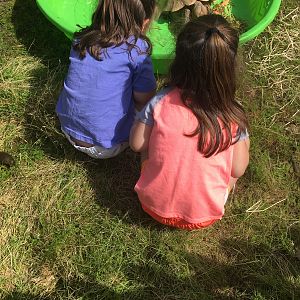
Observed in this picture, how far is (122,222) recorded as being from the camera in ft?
7.57

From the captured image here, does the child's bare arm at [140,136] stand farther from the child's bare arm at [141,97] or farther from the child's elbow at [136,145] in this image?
the child's bare arm at [141,97]

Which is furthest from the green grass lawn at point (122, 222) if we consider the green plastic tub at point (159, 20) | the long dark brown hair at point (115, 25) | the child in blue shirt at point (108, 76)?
the long dark brown hair at point (115, 25)

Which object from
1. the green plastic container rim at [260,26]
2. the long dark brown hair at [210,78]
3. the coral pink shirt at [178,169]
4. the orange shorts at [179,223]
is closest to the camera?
the long dark brown hair at [210,78]

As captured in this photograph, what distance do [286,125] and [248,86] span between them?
0.31m

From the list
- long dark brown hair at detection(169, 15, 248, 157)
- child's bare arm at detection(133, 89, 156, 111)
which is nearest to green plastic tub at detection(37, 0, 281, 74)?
child's bare arm at detection(133, 89, 156, 111)

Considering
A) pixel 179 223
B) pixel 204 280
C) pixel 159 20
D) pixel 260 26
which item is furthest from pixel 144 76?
pixel 159 20

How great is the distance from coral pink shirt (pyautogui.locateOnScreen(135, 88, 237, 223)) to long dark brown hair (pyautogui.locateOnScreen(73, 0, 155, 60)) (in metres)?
0.35

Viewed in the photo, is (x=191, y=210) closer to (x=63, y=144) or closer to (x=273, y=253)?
(x=273, y=253)

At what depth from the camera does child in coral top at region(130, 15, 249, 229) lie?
5.72ft

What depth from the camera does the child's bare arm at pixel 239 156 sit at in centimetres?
198

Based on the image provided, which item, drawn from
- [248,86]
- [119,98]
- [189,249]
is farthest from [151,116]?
[248,86]

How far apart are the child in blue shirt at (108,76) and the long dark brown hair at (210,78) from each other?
12.4 inches

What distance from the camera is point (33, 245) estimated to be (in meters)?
2.24

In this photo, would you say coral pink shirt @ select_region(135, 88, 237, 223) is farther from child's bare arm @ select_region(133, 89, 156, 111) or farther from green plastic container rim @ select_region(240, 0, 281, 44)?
green plastic container rim @ select_region(240, 0, 281, 44)
